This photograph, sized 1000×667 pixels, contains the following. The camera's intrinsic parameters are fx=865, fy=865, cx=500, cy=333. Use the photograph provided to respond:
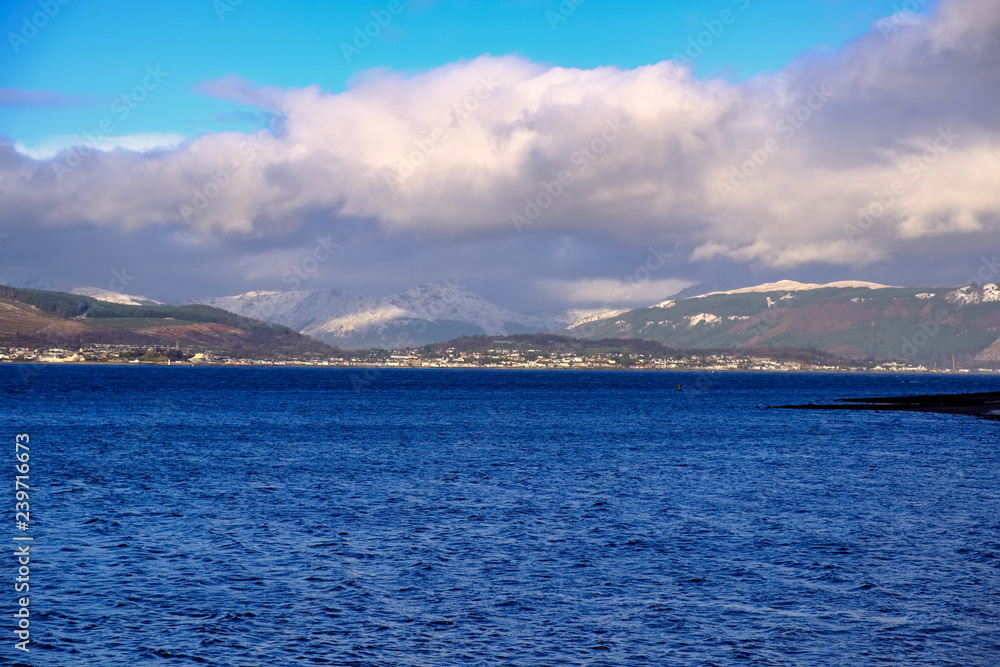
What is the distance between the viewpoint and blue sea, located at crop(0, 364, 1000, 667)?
27438 mm

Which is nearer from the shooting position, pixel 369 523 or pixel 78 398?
pixel 369 523

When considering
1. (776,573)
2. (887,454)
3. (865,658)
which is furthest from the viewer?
(887,454)

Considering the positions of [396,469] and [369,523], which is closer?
[369,523]

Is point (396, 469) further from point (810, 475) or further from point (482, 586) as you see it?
point (482, 586)

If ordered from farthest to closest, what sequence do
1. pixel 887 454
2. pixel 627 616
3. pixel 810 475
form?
pixel 887 454 → pixel 810 475 → pixel 627 616

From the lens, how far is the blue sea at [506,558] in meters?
27.4

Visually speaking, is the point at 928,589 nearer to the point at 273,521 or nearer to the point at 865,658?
the point at 865,658

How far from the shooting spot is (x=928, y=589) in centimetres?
3344

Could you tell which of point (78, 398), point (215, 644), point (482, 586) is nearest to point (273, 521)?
point (482, 586)

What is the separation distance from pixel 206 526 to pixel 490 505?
1714 centimetres

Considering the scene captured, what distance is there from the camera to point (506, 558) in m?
39.2

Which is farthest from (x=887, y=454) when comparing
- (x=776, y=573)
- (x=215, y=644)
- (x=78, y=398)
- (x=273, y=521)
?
(x=78, y=398)

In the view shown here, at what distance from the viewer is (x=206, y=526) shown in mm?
46562

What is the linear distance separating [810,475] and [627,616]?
45726 mm
